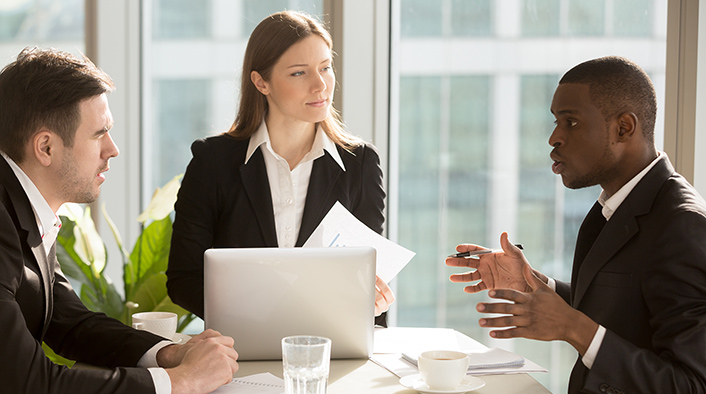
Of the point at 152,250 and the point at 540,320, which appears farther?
the point at 152,250

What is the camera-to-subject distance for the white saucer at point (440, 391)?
4.42 feet

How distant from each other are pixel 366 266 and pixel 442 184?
5.90 ft

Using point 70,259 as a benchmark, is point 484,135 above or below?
above

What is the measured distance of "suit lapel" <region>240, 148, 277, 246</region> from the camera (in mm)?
2207

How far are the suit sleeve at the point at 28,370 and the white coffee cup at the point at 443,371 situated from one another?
54 cm

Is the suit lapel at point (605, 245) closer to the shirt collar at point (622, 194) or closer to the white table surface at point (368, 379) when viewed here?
the shirt collar at point (622, 194)

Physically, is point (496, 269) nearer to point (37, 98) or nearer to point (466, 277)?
point (466, 277)

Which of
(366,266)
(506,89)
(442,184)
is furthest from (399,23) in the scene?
(366,266)

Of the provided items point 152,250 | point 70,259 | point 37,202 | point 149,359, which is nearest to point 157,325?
point 149,359

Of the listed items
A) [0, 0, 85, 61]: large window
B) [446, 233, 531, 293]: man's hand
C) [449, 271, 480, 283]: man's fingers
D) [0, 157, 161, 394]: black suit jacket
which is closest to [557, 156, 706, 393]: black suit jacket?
[446, 233, 531, 293]: man's hand

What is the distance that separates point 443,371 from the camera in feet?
4.42

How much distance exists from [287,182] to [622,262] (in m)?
1.15

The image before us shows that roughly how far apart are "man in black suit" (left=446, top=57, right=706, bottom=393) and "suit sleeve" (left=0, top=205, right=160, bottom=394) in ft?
2.35

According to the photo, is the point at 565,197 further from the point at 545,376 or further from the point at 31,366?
the point at 31,366
